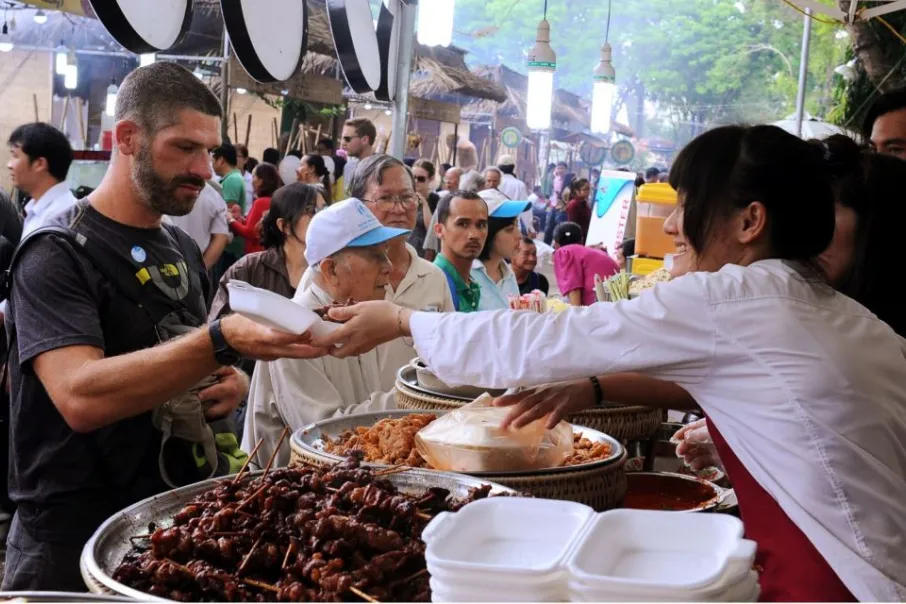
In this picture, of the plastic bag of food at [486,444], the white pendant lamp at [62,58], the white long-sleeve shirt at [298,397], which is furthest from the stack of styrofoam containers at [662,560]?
the white pendant lamp at [62,58]

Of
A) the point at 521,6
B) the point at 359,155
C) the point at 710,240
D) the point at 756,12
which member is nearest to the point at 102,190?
the point at 710,240

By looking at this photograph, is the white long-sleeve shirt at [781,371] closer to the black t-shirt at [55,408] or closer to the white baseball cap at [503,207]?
the black t-shirt at [55,408]

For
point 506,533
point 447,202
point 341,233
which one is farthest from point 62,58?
point 506,533

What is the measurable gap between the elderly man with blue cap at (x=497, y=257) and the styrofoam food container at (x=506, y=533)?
4.48 m

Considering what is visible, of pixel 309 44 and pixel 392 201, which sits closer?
pixel 392 201

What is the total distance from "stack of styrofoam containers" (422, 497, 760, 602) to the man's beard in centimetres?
160

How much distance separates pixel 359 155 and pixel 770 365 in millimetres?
7518

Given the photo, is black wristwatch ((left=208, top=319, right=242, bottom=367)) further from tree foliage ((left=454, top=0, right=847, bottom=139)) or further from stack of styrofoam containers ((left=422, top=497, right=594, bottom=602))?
tree foliage ((left=454, top=0, right=847, bottom=139))

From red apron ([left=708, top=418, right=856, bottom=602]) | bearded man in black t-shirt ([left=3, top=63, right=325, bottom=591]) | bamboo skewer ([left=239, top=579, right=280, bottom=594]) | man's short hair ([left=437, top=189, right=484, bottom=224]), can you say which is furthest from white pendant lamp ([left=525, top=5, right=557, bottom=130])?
bamboo skewer ([left=239, top=579, right=280, bottom=594])

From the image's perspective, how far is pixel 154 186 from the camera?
2.78 metres

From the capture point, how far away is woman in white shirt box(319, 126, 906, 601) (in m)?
2.00

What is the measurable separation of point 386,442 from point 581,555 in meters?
1.30

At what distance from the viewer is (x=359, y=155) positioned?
9.23 metres

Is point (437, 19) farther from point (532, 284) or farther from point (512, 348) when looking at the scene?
point (512, 348)
